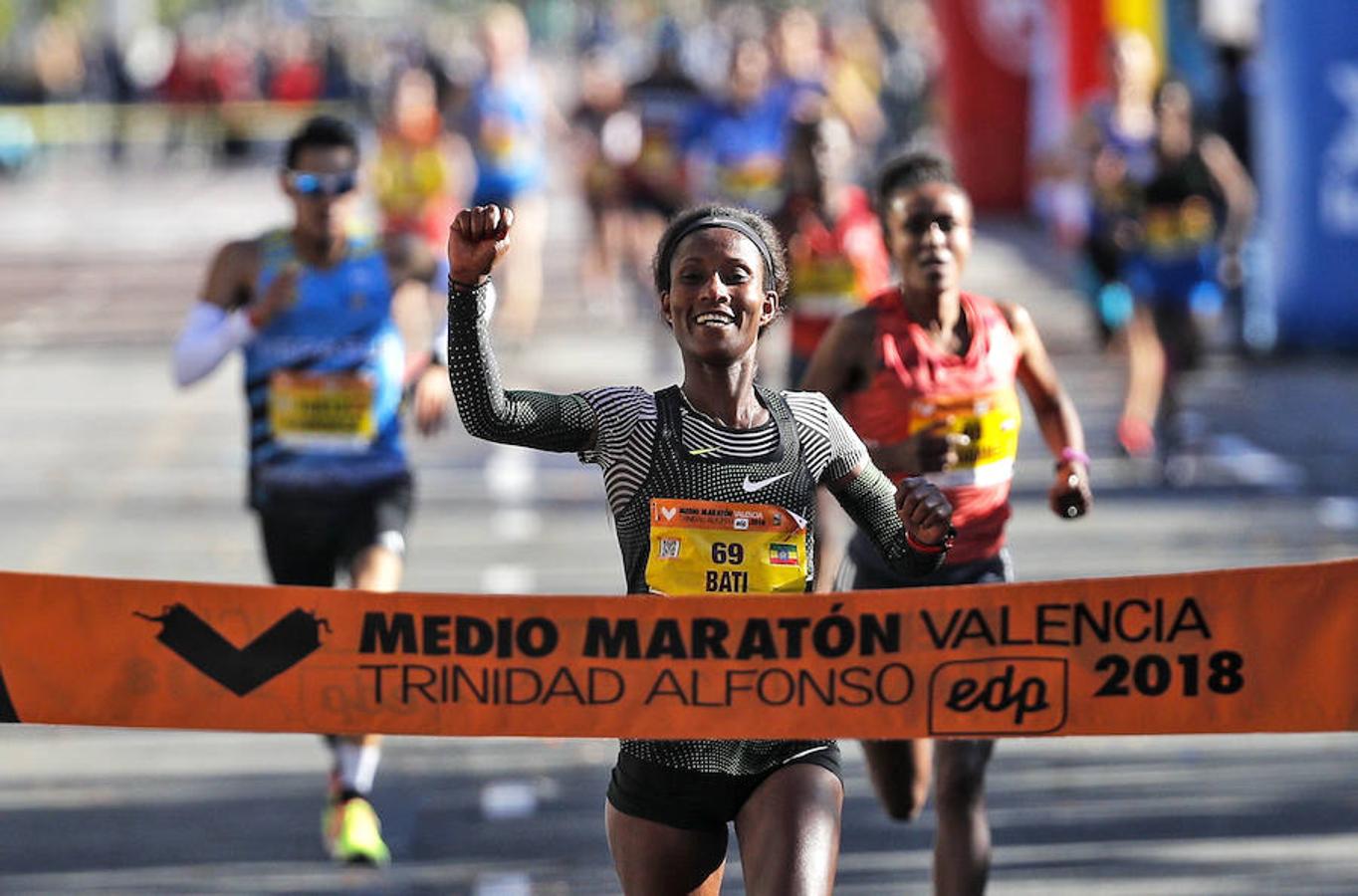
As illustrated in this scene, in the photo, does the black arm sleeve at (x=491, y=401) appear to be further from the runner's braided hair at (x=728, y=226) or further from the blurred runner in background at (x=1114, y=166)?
the blurred runner in background at (x=1114, y=166)

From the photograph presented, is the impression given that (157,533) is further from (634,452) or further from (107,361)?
(634,452)

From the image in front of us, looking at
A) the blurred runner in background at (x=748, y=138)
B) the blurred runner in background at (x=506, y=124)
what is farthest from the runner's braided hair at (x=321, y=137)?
the blurred runner in background at (x=506, y=124)

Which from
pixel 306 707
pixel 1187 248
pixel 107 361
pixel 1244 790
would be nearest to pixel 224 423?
pixel 107 361

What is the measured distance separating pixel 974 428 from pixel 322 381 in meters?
2.05

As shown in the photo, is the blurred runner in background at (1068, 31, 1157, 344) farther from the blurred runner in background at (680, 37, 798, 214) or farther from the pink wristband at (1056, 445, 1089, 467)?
the pink wristband at (1056, 445, 1089, 467)

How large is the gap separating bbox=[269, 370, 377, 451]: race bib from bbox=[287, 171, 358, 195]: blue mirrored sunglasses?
497 mm

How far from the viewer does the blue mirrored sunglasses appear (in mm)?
7582

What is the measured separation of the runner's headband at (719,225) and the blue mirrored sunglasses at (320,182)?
279 centimetres

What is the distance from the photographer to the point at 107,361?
1998 centimetres

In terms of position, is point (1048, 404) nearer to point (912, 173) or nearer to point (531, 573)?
point (912, 173)

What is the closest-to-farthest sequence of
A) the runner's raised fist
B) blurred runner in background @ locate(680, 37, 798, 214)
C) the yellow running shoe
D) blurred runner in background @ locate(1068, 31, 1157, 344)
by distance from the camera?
the runner's raised fist < the yellow running shoe < blurred runner in background @ locate(1068, 31, 1157, 344) < blurred runner in background @ locate(680, 37, 798, 214)

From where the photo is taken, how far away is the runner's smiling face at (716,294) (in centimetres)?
482

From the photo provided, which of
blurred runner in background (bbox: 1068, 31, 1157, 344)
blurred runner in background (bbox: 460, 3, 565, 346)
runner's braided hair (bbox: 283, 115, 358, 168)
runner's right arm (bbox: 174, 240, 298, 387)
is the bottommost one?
runner's right arm (bbox: 174, 240, 298, 387)

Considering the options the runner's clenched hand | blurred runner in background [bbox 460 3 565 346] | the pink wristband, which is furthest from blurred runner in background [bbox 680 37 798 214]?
the runner's clenched hand
